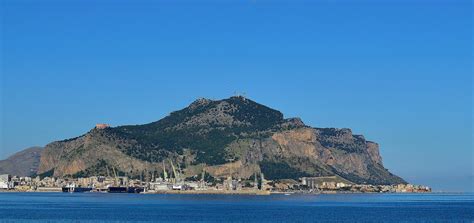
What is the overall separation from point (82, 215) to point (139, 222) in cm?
1945

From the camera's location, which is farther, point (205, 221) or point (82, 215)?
point (82, 215)

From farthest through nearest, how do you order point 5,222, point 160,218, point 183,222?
point 160,218 → point 183,222 → point 5,222

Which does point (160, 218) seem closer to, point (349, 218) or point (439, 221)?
point (349, 218)

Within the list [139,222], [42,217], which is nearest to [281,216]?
[139,222]

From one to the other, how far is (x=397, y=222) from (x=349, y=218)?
34.4 feet

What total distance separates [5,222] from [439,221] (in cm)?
6014

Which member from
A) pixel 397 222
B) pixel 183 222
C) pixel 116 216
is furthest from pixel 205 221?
pixel 397 222

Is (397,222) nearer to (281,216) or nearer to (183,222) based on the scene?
(281,216)

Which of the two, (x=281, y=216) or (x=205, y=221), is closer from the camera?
(x=205, y=221)

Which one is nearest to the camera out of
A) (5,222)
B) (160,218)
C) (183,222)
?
(5,222)

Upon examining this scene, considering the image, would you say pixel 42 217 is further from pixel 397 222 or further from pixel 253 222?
pixel 397 222

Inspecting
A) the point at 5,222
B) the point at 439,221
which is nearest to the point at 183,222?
the point at 5,222

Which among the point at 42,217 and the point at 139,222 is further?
the point at 42,217

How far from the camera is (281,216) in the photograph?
137875 mm
